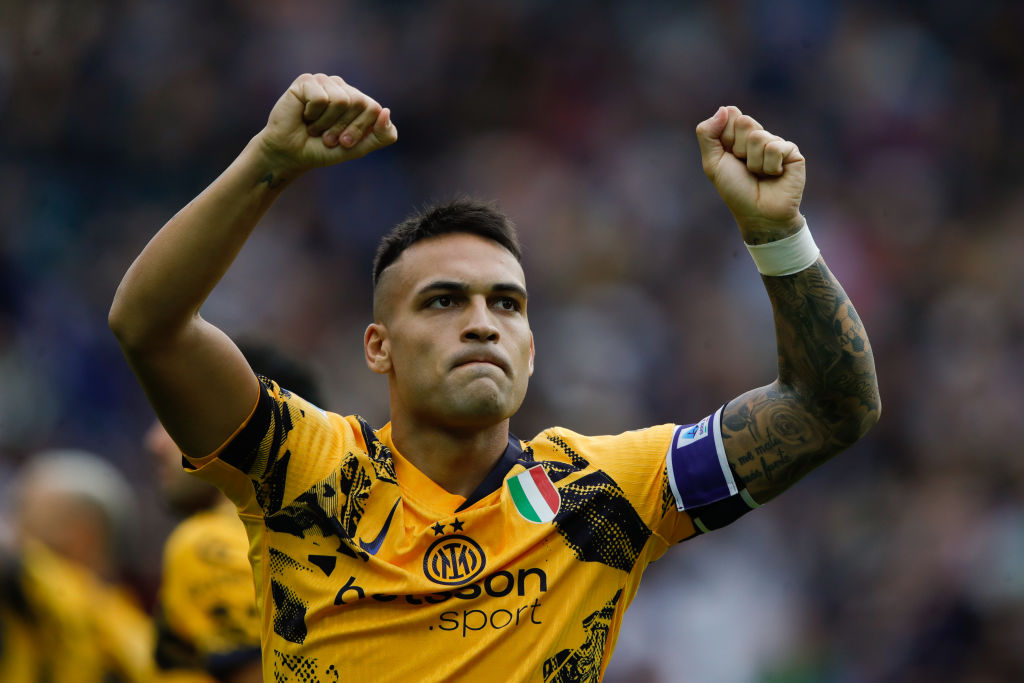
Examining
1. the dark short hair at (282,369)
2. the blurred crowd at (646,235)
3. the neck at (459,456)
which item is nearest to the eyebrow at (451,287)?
the neck at (459,456)

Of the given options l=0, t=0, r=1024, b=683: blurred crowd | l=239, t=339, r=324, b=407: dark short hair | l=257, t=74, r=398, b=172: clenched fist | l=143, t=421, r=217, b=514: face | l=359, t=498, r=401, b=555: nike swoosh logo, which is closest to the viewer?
l=257, t=74, r=398, b=172: clenched fist

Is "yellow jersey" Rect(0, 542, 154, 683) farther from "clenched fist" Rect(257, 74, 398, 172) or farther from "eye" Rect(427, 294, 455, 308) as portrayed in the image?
"clenched fist" Rect(257, 74, 398, 172)

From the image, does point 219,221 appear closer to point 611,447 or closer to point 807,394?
point 611,447

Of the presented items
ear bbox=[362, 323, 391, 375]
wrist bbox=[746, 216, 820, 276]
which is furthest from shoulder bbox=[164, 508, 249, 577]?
wrist bbox=[746, 216, 820, 276]

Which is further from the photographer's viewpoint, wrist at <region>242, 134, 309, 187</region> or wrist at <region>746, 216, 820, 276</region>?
wrist at <region>746, 216, 820, 276</region>

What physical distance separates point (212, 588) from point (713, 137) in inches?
104

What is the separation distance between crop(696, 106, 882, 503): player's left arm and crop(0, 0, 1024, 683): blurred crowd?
4830mm

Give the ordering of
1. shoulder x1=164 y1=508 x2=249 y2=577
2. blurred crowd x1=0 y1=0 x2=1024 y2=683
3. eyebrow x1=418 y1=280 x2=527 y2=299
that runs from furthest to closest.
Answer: blurred crowd x1=0 y1=0 x2=1024 y2=683, shoulder x1=164 y1=508 x2=249 y2=577, eyebrow x1=418 y1=280 x2=527 y2=299

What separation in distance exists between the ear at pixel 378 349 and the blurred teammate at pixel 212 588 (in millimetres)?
1168

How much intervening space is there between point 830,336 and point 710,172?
514 mm

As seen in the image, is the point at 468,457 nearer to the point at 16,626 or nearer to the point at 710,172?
the point at 710,172

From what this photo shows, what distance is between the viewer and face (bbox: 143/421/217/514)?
475 centimetres

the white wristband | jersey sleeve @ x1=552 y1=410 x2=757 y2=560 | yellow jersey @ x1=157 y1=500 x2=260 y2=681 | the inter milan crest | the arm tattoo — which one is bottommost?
yellow jersey @ x1=157 y1=500 x2=260 y2=681

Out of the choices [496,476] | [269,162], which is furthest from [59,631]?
[269,162]
